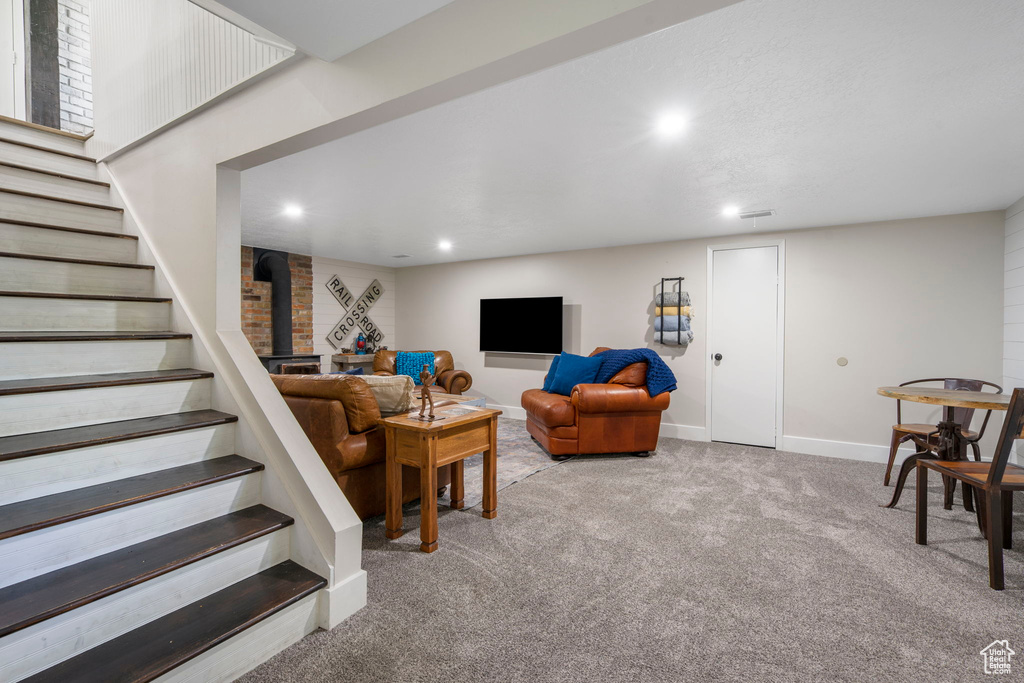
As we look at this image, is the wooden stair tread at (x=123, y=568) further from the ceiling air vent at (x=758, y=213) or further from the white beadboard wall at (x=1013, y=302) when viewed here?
the white beadboard wall at (x=1013, y=302)

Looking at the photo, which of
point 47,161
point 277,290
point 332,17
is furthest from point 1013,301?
point 277,290

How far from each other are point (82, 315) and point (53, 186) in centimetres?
119

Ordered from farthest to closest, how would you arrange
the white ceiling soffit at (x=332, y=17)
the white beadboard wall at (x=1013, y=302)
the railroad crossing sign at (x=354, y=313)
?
the railroad crossing sign at (x=354, y=313) → the white beadboard wall at (x=1013, y=302) → the white ceiling soffit at (x=332, y=17)

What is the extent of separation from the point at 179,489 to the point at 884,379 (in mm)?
5334

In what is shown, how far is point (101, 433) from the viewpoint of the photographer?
65.1 inches

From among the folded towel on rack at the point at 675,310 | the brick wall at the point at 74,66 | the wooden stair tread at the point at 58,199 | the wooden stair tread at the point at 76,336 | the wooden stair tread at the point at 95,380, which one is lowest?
the wooden stair tread at the point at 95,380

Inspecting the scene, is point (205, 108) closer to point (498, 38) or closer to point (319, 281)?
point (498, 38)

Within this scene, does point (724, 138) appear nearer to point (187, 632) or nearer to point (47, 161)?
point (187, 632)

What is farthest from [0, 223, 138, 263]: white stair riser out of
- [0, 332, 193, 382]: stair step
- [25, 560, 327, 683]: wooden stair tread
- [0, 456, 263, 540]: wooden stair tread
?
[25, 560, 327, 683]: wooden stair tread

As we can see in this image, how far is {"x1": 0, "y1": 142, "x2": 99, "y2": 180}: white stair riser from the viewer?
2.70 m

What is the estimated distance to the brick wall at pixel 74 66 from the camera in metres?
3.88

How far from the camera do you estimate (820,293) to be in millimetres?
4367

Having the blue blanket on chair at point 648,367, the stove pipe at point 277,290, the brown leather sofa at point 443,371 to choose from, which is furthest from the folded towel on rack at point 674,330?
the stove pipe at point 277,290

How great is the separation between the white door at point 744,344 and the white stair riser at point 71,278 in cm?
493
